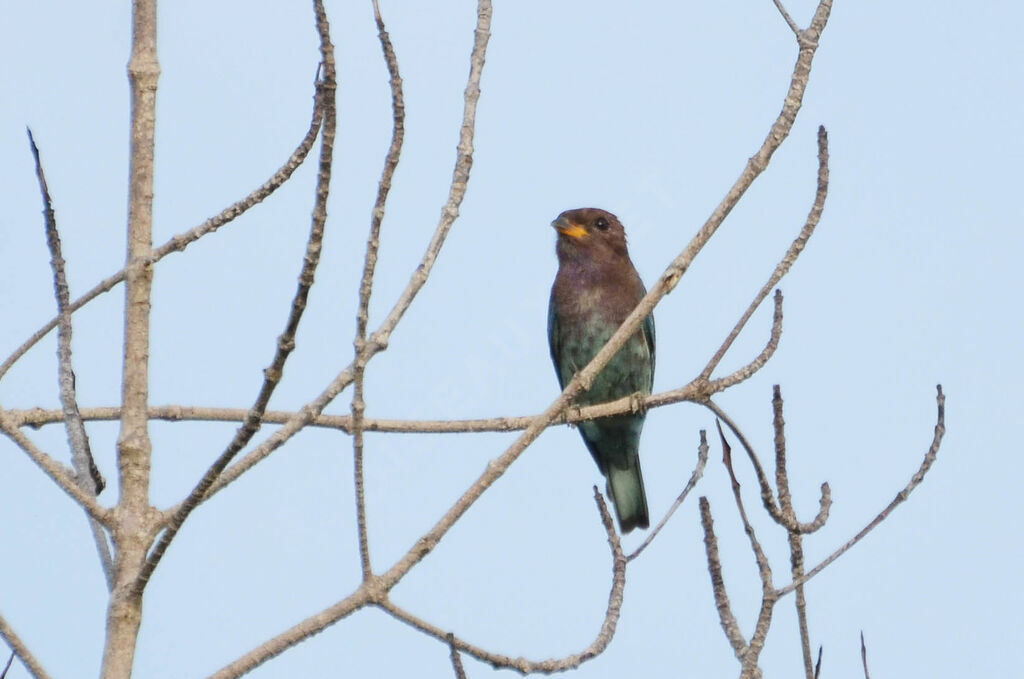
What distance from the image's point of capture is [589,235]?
30.6 ft

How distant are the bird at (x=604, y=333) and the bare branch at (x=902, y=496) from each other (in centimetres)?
458

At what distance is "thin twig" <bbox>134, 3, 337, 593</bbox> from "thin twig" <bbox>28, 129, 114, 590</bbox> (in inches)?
10.6

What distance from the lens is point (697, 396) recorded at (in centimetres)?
442

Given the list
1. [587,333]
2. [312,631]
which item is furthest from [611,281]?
[312,631]

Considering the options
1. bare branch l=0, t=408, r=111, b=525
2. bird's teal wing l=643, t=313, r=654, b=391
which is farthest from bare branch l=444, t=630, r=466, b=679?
bird's teal wing l=643, t=313, r=654, b=391

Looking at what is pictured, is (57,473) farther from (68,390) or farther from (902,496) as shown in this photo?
(902,496)

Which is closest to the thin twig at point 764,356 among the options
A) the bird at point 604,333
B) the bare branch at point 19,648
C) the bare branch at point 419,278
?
the bare branch at point 419,278

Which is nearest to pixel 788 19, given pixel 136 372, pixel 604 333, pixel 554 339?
pixel 136 372

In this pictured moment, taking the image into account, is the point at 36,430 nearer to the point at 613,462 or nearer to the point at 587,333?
the point at 587,333

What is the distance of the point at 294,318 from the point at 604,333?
6.35 m

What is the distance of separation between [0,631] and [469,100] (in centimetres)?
164

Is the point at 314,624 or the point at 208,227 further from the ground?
the point at 208,227

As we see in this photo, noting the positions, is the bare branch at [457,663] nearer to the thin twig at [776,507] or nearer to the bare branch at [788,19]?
the thin twig at [776,507]

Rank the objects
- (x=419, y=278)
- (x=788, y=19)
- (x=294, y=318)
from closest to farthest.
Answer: (x=294, y=318) → (x=419, y=278) → (x=788, y=19)
